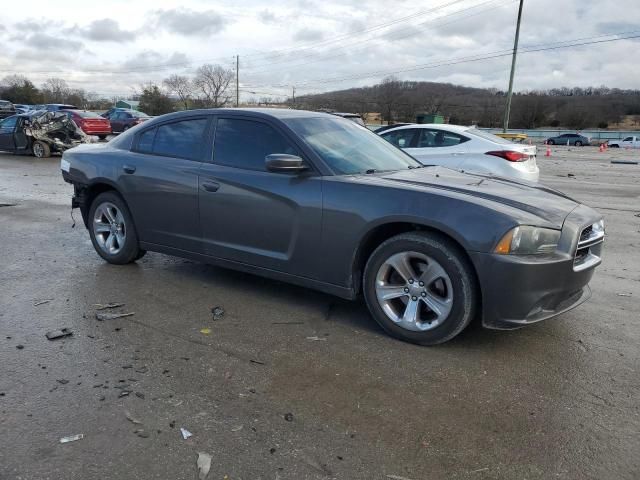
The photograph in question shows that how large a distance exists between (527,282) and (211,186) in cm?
269

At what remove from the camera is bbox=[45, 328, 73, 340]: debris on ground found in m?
3.87

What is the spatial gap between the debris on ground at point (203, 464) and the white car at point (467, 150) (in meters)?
7.45

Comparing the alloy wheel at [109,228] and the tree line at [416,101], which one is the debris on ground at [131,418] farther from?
the tree line at [416,101]

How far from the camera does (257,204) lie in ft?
14.4

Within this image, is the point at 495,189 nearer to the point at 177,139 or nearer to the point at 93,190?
the point at 177,139

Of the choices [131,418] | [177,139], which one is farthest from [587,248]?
[177,139]

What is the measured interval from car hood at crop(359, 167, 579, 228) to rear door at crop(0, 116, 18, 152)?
18718mm

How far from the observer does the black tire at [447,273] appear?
11.6ft

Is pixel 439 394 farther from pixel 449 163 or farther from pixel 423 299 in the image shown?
pixel 449 163

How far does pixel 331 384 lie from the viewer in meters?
3.24

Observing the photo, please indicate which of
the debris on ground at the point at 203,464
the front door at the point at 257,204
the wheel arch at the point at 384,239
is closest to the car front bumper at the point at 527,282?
the wheel arch at the point at 384,239

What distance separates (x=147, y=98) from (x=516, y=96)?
2430 inches

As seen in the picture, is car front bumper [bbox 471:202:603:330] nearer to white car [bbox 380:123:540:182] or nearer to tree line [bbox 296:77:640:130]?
white car [bbox 380:123:540:182]

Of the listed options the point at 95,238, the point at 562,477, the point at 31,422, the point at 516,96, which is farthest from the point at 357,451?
the point at 516,96
